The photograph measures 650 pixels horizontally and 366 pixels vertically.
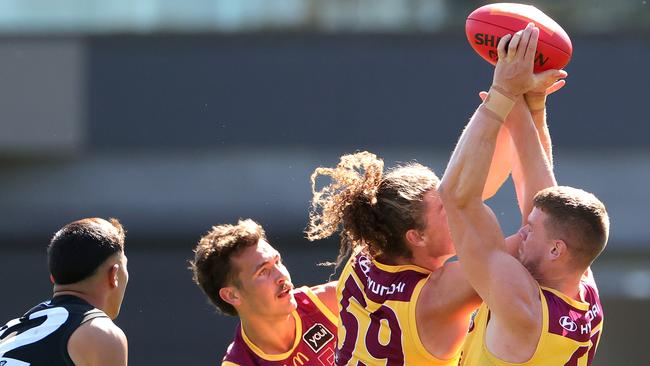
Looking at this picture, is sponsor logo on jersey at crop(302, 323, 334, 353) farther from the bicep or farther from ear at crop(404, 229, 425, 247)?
the bicep

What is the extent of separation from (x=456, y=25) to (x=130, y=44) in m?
4.41

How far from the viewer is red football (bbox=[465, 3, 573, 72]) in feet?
11.2

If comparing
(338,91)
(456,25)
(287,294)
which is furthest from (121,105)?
(287,294)

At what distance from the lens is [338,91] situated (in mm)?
13305

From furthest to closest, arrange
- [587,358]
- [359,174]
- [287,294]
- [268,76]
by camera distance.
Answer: [268,76]
[287,294]
[359,174]
[587,358]

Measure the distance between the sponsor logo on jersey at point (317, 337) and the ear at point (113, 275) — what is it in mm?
856

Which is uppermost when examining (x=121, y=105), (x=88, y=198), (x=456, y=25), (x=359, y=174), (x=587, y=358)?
(x=359, y=174)

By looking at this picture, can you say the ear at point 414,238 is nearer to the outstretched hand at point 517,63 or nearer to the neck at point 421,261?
the neck at point 421,261

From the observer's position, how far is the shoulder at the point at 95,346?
11.8 feet

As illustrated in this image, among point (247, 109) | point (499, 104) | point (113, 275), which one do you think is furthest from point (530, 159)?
point (247, 109)

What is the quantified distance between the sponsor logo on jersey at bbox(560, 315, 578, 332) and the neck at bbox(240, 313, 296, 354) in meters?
1.44

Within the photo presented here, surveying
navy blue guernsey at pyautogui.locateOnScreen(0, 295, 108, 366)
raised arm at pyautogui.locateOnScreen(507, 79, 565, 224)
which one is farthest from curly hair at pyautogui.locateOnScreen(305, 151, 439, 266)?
navy blue guernsey at pyautogui.locateOnScreen(0, 295, 108, 366)

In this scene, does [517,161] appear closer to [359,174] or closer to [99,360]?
[359,174]

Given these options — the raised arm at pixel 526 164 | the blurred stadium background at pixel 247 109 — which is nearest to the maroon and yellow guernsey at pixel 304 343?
the raised arm at pixel 526 164
